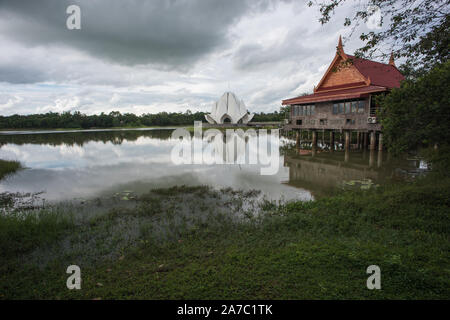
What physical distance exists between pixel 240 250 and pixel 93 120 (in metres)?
71.4

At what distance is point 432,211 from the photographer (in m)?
5.50

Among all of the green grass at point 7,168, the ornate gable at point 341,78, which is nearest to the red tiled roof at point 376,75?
the ornate gable at point 341,78

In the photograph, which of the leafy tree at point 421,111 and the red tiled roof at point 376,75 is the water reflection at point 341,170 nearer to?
the leafy tree at point 421,111

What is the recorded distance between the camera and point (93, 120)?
64875mm

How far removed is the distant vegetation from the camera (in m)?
59.8

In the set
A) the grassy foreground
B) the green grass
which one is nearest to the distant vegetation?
the green grass

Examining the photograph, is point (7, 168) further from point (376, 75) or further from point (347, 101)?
point (376, 75)

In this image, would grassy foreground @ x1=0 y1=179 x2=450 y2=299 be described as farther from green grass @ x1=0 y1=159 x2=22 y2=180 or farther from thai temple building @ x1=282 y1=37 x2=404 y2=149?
thai temple building @ x1=282 y1=37 x2=404 y2=149

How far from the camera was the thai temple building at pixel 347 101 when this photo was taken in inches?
597

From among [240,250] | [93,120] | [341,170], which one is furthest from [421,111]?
[93,120]

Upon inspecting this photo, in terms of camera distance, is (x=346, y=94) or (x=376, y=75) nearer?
(x=346, y=94)

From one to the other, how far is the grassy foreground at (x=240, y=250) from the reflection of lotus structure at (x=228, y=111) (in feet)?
187

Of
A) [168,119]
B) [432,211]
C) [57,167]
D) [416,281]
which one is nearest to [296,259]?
[416,281]
